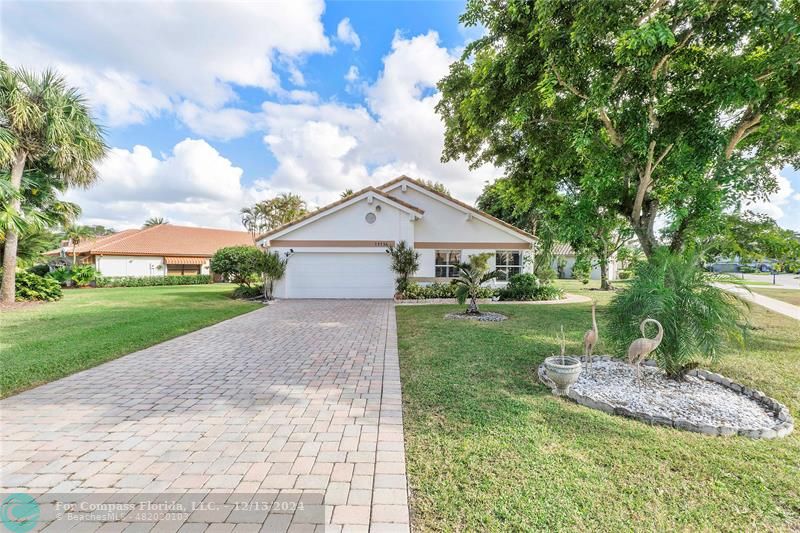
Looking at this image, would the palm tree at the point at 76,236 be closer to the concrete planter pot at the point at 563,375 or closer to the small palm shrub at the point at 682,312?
the concrete planter pot at the point at 563,375

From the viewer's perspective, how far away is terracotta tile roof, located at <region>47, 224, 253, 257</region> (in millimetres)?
30828

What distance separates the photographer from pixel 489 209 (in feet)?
109

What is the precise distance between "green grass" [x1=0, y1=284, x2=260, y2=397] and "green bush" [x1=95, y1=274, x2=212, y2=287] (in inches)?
551

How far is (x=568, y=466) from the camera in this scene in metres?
3.28

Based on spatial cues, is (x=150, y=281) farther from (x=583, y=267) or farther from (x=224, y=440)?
(x=583, y=267)

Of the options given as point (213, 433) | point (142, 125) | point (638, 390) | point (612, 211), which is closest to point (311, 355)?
point (213, 433)

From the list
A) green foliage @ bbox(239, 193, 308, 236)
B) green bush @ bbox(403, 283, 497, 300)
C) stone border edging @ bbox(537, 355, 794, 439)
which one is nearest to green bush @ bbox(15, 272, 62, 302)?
green bush @ bbox(403, 283, 497, 300)

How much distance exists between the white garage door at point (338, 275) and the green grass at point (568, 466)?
11878mm

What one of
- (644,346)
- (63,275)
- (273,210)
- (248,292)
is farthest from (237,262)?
(273,210)

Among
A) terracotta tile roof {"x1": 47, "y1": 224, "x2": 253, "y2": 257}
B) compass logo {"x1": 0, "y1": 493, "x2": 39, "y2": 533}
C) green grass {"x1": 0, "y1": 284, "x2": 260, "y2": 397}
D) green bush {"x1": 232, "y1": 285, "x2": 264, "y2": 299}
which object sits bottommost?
compass logo {"x1": 0, "y1": 493, "x2": 39, "y2": 533}

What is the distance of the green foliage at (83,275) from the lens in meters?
26.2

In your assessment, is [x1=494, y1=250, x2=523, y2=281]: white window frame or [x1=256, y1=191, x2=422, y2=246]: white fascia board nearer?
[x1=256, y1=191, x2=422, y2=246]: white fascia board

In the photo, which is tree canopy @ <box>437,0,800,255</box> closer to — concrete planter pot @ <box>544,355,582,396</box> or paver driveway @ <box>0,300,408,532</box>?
concrete planter pot @ <box>544,355,582,396</box>

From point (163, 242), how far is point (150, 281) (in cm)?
658
